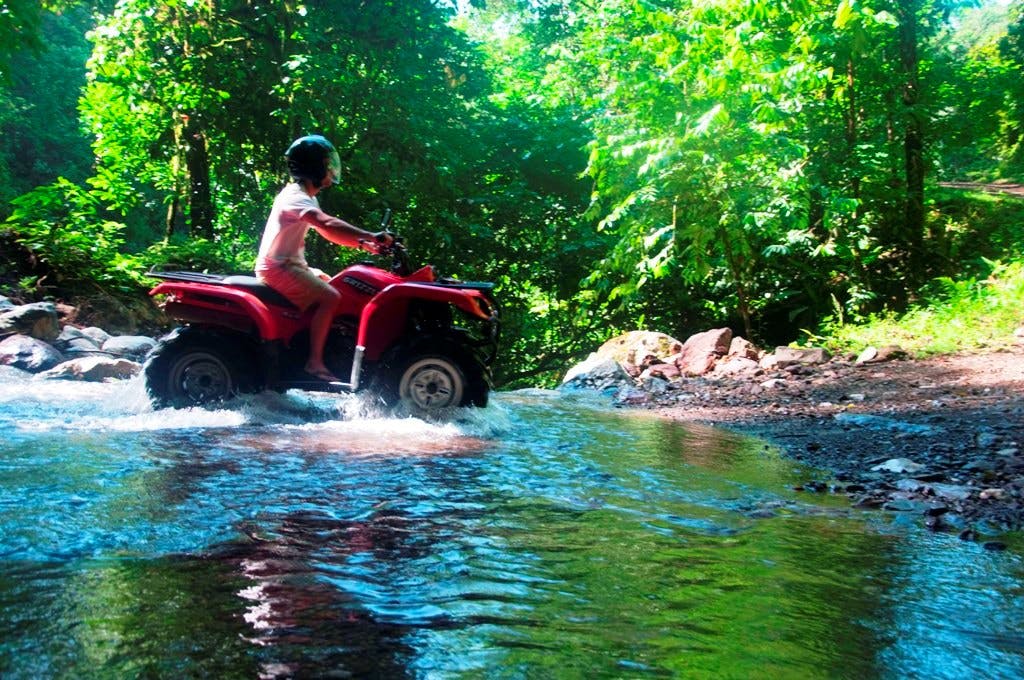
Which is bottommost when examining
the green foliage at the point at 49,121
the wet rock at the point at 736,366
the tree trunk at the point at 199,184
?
the wet rock at the point at 736,366

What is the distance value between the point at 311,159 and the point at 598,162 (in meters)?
6.18

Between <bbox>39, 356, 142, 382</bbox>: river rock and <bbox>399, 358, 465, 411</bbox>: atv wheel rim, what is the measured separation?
10.8 feet

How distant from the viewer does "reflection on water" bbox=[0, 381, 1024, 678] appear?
216cm

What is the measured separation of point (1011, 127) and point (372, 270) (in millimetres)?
17571

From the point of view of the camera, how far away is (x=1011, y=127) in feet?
61.6

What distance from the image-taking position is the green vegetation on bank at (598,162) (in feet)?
37.1

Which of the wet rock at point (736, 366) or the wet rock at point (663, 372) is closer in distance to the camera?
the wet rock at point (736, 366)

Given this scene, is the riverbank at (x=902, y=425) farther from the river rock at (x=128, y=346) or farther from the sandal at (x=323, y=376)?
the river rock at (x=128, y=346)

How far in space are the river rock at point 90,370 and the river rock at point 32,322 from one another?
1109 mm

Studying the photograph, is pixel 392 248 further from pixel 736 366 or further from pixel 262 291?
pixel 736 366

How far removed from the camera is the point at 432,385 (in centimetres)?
641

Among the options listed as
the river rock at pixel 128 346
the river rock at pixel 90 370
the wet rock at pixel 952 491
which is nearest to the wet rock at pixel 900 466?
the wet rock at pixel 952 491

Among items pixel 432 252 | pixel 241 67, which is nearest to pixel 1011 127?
pixel 432 252

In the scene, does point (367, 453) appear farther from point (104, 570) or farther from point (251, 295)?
point (104, 570)
